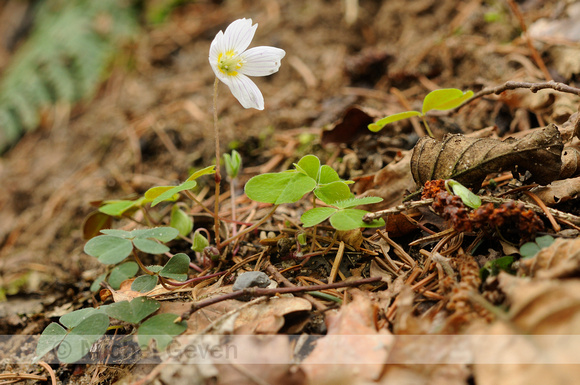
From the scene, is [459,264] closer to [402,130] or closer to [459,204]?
[459,204]

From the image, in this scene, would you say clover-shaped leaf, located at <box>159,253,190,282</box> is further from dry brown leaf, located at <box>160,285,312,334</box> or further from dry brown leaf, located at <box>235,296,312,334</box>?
dry brown leaf, located at <box>235,296,312,334</box>

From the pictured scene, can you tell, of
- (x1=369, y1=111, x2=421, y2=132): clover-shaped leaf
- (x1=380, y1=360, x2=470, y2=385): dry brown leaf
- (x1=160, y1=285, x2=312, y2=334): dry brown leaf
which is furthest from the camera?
(x1=369, y1=111, x2=421, y2=132): clover-shaped leaf

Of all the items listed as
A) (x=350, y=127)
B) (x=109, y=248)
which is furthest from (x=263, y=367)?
(x=350, y=127)

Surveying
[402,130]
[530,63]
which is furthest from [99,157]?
[530,63]

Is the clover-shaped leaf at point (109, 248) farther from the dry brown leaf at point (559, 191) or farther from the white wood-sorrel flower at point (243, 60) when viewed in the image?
the dry brown leaf at point (559, 191)

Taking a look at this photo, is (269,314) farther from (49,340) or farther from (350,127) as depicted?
(350,127)

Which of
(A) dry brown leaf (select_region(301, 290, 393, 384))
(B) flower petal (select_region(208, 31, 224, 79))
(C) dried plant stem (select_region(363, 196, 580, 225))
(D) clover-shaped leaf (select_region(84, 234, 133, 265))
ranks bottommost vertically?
(A) dry brown leaf (select_region(301, 290, 393, 384))

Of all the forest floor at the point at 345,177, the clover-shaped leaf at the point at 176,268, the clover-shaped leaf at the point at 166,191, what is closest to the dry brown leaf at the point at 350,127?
the forest floor at the point at 345,177

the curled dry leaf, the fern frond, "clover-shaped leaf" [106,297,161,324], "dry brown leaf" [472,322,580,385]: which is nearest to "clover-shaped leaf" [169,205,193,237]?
"clover-shaped leaf" [106,297,161,324]
